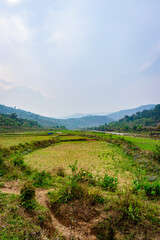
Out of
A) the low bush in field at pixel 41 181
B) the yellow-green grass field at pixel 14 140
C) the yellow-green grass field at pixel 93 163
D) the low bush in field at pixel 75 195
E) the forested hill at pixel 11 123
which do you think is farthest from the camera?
the forested hill at pixel 11 123

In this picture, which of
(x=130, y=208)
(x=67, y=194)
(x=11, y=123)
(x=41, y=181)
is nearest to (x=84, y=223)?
(x=67, y=194)

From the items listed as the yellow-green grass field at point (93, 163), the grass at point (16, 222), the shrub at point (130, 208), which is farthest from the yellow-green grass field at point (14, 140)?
the shrub at point (130, 208)

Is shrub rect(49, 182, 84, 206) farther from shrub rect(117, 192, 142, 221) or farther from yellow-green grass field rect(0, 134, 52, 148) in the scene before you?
yellow-green grass field rect(0, 134, 52, 148)

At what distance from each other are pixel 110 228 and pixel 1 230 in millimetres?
3856

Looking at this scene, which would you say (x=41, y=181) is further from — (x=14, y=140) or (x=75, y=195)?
(x=14, y=140)

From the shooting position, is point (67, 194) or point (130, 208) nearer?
point (130, 208)

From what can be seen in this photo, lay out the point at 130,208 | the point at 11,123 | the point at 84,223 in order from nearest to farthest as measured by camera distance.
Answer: the point at 130,208, the point at 84,223, the point at 11,123

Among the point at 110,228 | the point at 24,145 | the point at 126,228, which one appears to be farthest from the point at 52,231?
the point at 24,145

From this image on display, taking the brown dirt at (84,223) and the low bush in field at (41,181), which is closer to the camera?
the brown dirt at (84,223)

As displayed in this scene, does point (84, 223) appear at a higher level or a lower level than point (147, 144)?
lower

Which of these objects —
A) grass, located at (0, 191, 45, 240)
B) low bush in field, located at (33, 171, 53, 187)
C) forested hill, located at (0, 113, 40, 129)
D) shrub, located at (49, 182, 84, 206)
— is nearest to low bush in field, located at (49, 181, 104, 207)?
shrub, located at (49, 182, 84, 206)

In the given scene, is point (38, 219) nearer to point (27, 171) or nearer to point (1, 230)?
point (1, 230)

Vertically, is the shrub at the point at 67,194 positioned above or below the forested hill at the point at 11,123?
below

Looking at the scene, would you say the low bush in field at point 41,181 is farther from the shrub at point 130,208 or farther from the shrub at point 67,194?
the shrub at point 130,208
